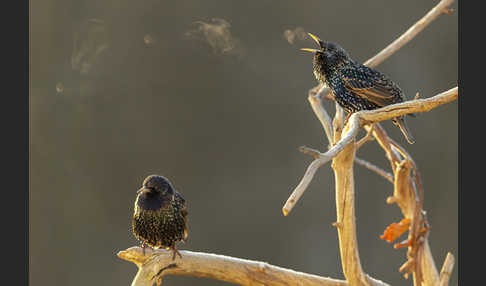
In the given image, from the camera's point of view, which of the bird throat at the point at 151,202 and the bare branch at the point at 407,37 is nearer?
the bird throat at the point at 151,202

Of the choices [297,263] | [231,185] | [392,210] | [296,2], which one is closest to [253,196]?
[231,185]

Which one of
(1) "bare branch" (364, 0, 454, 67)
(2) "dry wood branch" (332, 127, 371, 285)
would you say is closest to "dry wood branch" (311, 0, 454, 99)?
(1) "bare branch" (364, 0, 454, 67)

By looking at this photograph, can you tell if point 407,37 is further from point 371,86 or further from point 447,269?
point 447,269

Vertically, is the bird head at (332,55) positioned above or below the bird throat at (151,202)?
above

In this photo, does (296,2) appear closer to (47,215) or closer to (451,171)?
(451,171)

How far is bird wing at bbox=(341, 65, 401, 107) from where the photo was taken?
231cm

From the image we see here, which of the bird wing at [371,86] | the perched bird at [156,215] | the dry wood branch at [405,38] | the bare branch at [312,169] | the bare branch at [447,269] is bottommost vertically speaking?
the bare branch at [447,269]

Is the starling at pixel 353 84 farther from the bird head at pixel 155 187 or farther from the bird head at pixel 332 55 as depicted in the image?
the bird head at pixel 155 187

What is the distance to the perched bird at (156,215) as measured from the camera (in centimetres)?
217

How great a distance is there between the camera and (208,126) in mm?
3643

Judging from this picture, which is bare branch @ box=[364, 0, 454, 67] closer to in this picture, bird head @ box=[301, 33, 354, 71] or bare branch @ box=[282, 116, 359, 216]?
bird head @ box=[301, 33, 354, 71]

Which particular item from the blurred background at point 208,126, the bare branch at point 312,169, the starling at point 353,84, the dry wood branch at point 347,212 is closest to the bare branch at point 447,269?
the dry wood branch at point 347,212

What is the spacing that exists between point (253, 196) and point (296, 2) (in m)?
1.25

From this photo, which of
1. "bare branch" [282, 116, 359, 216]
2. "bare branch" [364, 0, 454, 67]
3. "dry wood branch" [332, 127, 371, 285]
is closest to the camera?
"bare branch" [282, 116, 359, 216]
